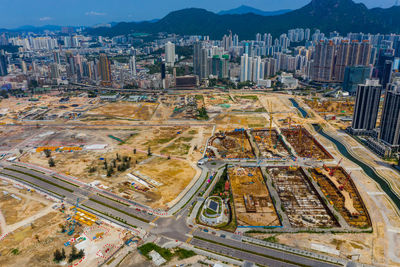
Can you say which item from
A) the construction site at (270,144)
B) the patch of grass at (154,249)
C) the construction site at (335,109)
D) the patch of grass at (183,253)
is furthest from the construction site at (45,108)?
the construction site at (335,109)

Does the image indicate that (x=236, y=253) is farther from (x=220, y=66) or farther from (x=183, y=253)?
(x=220, y=66)

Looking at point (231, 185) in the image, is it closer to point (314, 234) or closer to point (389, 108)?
point (314, 234)

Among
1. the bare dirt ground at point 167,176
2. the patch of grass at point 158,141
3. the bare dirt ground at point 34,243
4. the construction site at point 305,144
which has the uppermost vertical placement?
the construction site at point 305,144

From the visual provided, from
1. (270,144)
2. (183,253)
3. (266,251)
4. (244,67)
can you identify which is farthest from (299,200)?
(244,67)

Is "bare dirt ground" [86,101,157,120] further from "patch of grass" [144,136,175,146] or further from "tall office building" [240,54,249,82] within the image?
"tall office building" [240,54,249,82]

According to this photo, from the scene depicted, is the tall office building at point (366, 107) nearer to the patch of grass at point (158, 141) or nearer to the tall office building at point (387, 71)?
the patch of grass at point (158, 141)

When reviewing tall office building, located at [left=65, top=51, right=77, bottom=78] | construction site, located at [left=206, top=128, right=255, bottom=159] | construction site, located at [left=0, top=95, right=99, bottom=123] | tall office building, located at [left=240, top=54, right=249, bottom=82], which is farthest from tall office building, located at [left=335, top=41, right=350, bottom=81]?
tall office building, located at [left=65, top=51, right=77, bottom=78]
